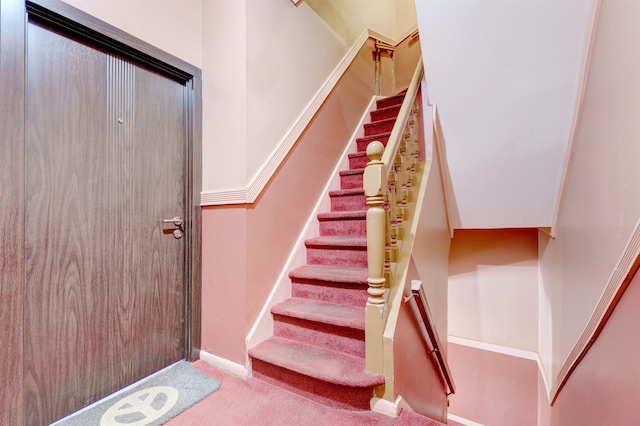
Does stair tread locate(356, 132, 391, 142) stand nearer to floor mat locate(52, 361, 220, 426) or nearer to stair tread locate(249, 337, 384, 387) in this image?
stair tread locate(249, 337, 384, 387)

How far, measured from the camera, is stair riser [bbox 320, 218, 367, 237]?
223 cm

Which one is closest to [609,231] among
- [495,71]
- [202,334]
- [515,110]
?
[515,110]

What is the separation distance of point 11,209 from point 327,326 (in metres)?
1.54

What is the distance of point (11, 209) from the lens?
116 centimetres

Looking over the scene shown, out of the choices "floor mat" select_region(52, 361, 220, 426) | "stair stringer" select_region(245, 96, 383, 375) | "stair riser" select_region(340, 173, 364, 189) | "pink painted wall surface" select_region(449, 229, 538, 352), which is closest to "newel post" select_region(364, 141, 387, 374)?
"stair stringer" select_region(245, 96, 383, 375)

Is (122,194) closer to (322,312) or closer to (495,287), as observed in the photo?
(322,312)

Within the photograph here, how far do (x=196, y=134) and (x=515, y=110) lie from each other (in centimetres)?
221

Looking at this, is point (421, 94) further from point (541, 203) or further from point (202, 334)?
point (202, 334)

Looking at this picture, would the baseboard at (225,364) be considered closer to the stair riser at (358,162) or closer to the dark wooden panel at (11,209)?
the dark wooden panel at (11,209)

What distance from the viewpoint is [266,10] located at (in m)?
1.93

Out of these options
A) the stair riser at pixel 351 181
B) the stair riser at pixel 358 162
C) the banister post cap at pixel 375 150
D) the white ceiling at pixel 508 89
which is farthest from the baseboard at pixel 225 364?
the white ceiling at pixel 508 89

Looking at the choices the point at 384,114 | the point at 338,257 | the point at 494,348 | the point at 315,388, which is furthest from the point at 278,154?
the point at 494,348

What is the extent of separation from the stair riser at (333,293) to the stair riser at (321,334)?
0.21 metres

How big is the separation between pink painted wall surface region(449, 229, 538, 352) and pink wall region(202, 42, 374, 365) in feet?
7.51
